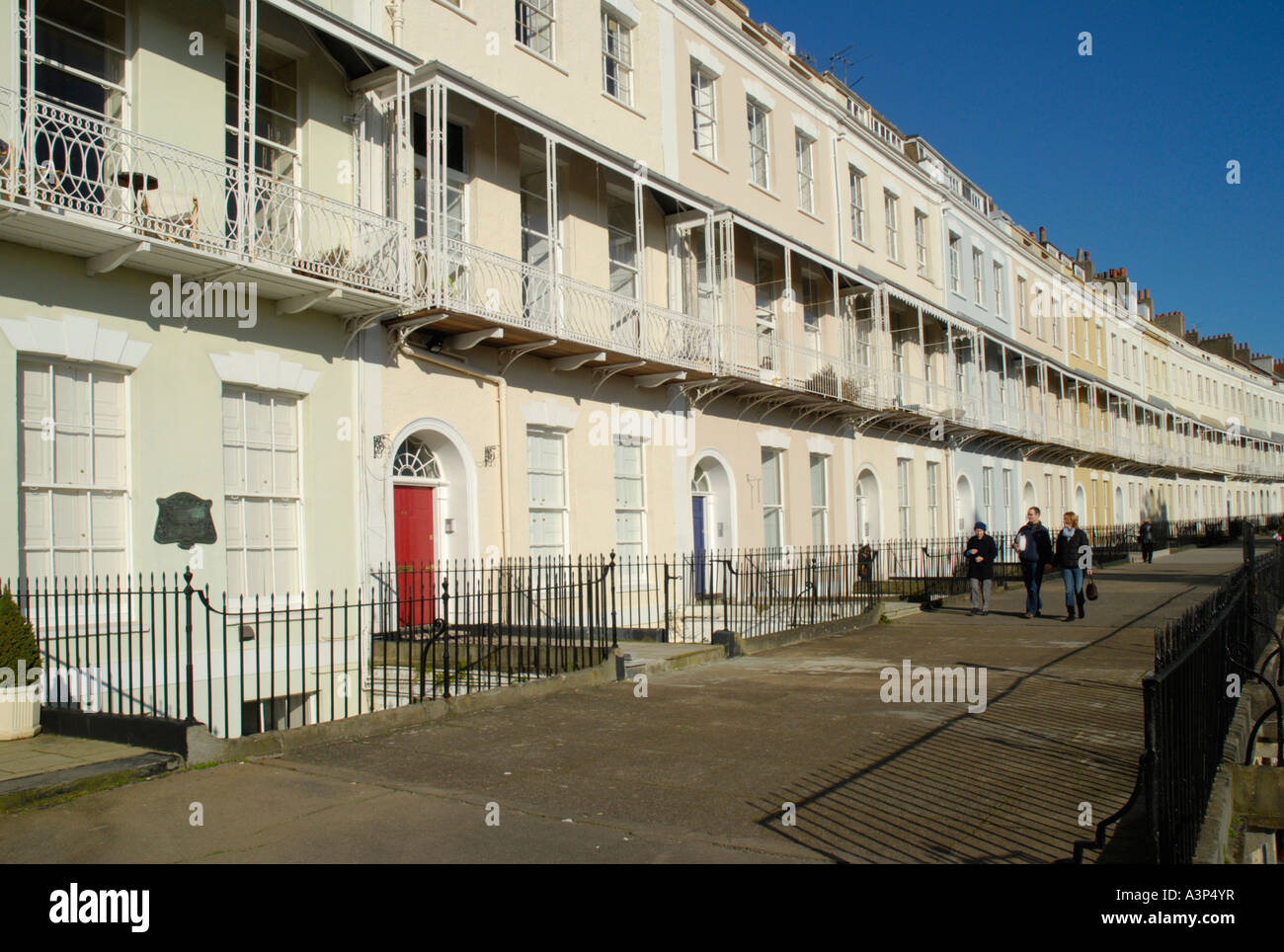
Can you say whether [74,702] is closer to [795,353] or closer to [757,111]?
[795,353]

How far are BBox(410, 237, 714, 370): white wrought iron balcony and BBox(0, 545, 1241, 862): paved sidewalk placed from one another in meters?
5.45

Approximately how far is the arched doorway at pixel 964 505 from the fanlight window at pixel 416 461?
19.3 m

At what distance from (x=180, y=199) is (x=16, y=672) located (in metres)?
5.11

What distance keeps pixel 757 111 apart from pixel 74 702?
17.3 m

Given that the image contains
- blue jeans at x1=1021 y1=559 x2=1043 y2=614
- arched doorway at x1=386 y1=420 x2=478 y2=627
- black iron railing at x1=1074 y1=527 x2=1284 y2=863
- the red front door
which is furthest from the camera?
blue jeans at x1=1021 y1=559 x2=1043 y2=614

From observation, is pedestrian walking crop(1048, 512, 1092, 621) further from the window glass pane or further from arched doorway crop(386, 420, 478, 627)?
arched doorway crop(386, 420, 478, 627)

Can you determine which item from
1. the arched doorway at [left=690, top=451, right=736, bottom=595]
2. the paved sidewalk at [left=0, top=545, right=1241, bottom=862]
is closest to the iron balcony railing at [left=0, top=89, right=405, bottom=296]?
the paved sidewalk at [left=0, top=545, right=1241, bottom=862]

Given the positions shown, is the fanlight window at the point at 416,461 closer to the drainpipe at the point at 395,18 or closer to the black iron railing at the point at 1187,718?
the drainpipe at the point at 395,18

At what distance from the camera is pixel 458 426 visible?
13.8 metres

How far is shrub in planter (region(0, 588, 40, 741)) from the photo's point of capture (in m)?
7.79

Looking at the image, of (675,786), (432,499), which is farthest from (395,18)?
(675,786)

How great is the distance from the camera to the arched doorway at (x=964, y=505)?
2948 centimetres

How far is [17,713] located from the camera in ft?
26.2
